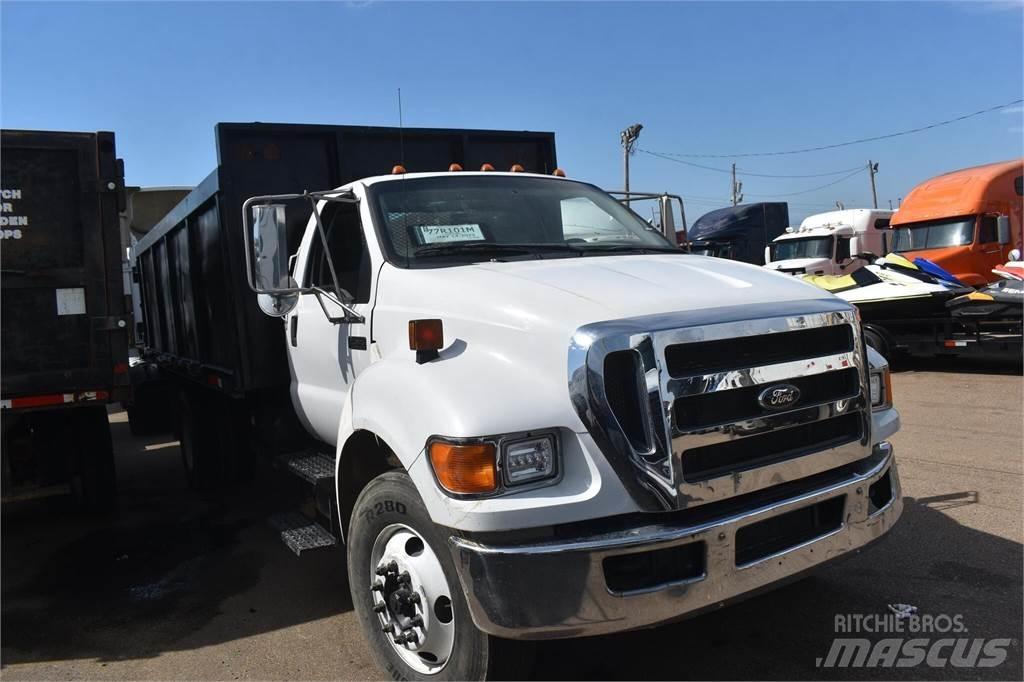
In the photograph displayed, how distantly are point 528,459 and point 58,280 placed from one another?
4193 millimetres

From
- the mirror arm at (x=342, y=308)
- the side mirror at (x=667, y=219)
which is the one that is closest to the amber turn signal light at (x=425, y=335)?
the mirror arm at (x=342, y=308)

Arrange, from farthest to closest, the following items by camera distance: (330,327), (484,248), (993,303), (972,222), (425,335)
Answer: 1. (972,222)
2. (993,303)
3. (330,327)
4. (484,248)
5. (425,335)

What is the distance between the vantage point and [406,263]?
3662 mm

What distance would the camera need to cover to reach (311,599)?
4426mm

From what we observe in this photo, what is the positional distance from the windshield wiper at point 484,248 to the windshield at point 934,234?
1342 centimetres

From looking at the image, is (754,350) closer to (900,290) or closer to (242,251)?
(242,251)

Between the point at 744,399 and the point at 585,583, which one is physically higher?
the point at 744,399

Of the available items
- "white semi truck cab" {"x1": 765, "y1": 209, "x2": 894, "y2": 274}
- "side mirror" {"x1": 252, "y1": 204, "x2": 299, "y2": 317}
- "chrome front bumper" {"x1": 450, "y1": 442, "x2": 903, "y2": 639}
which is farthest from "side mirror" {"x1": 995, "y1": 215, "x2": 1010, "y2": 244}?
"side mirror" {"x1": 252, "y1": 204, "x2": 299, "y2": 317}

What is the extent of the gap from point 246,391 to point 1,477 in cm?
198

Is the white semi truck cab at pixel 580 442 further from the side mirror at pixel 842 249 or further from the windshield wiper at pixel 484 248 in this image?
the side mirror at pixel 842 249

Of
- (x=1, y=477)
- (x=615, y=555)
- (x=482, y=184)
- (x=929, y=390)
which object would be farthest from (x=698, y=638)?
(x=929, y=390)

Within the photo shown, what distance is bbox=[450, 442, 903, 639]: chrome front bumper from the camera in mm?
2549

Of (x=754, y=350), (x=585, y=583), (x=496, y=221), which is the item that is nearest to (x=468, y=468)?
(x=585, y=583)

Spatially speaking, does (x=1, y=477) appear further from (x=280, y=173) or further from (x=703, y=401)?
(x=703, y=401)
